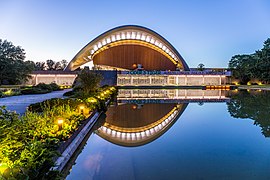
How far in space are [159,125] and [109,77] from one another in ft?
101

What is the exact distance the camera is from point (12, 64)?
20125 millimetres

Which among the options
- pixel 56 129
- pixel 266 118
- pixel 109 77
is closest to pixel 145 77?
pixel 109 77

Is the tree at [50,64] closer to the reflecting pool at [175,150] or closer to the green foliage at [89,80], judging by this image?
the green foliage at [89,80]

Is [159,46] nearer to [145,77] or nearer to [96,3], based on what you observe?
[145,77]

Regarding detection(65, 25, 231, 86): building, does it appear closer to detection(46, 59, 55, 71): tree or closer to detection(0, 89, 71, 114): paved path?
detection(46, 59, 55, 71): tree

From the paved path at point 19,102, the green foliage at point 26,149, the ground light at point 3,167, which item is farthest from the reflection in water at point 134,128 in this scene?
the ground light at point 3,167

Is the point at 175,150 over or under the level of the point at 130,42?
under

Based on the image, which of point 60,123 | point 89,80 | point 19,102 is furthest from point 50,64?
point 60,123

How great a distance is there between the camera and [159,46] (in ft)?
153

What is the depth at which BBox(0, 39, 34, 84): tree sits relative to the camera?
65.0ft

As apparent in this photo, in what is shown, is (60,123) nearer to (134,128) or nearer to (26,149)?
(26,149)

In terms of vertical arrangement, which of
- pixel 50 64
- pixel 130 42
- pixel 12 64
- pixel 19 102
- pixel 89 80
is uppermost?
pixel 130 42

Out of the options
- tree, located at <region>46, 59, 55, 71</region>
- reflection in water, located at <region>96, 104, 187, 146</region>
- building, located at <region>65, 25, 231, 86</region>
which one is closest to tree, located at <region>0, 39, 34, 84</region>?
reflection in water, located at <region>96, 104, 187, 146</region>

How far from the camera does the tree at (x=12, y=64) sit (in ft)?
65.0
